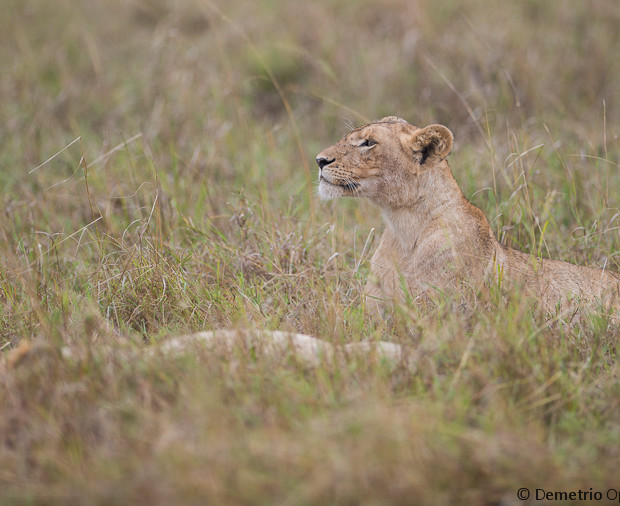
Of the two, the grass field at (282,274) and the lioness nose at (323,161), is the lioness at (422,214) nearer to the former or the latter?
the lioness nose at (323,161)

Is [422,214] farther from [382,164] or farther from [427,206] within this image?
[382,164]

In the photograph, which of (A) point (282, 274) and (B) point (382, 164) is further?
(B) point (382, 164)

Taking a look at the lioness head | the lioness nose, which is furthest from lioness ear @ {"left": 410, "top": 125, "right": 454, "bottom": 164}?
the lioness nose

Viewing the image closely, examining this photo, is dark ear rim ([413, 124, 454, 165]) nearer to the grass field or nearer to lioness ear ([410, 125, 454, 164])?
lioness ear ([410, 125, 454, 164])

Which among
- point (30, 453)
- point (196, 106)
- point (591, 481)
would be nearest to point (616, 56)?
point (196, 106)

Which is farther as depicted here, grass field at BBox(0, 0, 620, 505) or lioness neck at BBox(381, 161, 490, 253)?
lioness neck at BBox(381, 161, 490, 253)

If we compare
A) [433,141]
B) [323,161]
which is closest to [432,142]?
[433,141]

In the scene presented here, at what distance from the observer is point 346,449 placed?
2.24 meters

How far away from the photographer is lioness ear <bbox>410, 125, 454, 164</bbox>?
394 cm

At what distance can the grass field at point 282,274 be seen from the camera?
2.28m

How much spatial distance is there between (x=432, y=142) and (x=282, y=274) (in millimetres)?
1122

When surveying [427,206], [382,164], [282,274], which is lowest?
[282,274]

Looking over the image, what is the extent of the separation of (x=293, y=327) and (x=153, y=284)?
0.84m

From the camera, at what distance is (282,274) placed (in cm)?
382
